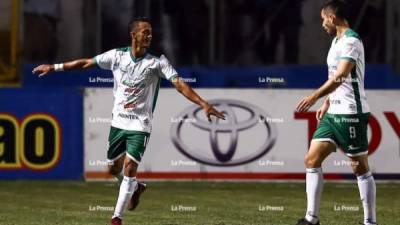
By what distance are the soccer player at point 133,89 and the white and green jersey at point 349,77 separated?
4.78 feet

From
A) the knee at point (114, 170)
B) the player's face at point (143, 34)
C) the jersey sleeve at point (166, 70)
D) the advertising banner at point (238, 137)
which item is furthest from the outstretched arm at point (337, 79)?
the advertising banner at point (238, 137)

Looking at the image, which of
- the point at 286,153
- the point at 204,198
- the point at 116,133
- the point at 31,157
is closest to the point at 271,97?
the point at 286,153

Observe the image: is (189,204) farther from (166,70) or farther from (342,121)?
(342,121)

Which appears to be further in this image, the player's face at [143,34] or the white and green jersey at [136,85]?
the white and green jersey at [136,85]

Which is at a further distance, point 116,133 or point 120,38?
Result: point 120,38

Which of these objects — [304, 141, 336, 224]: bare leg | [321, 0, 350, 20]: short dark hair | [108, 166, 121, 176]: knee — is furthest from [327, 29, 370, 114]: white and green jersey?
[108, 166, 121, 176]: knee

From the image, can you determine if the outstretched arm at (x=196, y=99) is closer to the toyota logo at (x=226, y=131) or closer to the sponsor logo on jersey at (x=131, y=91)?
the sponsor logo on jersey at (x=131, y=91)

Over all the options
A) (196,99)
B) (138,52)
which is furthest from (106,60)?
(196,99)

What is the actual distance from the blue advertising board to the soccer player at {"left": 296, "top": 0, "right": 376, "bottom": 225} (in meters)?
6.01

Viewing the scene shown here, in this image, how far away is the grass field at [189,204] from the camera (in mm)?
12312

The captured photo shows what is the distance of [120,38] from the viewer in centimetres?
1981

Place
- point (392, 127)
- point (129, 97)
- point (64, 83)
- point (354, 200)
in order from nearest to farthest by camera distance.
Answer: point (129, 97)
point (354, 200)
point (392, 127)
point (64, 83)

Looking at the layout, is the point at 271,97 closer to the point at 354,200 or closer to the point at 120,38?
the point at 354,200

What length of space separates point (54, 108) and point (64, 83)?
1.99 metres
